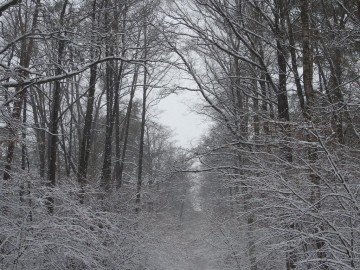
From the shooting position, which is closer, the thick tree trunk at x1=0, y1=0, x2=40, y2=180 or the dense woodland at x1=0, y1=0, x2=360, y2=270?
the dense woodland at x1=0, y1=0, x2=360, y2=270

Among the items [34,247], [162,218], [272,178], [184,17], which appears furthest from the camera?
[162,218]

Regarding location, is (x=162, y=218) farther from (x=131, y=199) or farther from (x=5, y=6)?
(x=5, y=6)

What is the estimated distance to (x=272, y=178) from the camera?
532cm

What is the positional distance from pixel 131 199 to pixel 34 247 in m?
6.27

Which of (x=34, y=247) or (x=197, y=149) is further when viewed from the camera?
(x=197, y=149)

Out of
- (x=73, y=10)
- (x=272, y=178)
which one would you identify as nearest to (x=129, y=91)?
(x=73, y=10)

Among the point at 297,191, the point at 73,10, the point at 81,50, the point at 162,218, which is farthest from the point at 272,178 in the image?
the point at 162,218

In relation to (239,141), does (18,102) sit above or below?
above

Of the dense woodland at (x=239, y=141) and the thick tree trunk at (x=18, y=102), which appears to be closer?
the dense woodland at (x=239, y=141)

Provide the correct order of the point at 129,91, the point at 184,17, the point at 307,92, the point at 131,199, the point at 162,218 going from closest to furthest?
the point at 307,92, the point at 184,17, the point at 131,199, the point at 162,218, the point at 129,91

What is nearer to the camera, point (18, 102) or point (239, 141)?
point (239, 141)

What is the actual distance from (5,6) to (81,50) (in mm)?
1758

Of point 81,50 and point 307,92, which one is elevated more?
point 81,50

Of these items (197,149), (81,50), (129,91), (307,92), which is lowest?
(197,149)
